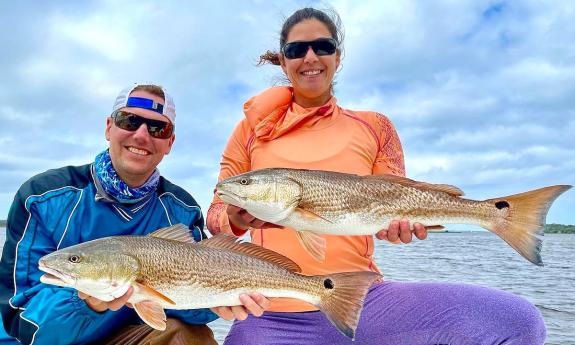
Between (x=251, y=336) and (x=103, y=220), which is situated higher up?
(x=103, y=220)

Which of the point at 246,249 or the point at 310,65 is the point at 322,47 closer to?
the point at 310,65

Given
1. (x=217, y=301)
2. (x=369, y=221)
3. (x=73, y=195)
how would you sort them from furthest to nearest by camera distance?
(x=73, y=195) → (x=369, y=221) → (x=217, y=301)

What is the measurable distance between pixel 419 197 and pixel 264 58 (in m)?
2.17

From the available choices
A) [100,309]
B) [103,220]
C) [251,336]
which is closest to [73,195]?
[103,220]

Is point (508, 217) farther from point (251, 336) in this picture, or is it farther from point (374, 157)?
point (251, 336)

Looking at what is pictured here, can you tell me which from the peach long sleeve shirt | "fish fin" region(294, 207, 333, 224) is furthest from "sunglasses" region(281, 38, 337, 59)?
"fish fin" region(294, 207, 333, 224)

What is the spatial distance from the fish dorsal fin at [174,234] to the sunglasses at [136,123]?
41.4 inches

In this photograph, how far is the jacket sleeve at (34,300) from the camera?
4004mm

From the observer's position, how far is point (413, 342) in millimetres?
4363

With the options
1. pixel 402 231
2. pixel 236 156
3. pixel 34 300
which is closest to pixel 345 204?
pixel 402 231

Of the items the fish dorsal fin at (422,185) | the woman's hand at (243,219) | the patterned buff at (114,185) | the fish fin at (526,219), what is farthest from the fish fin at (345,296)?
the patterned buff at (114,185)

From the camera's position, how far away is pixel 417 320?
4340mm

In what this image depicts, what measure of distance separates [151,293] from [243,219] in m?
0.96

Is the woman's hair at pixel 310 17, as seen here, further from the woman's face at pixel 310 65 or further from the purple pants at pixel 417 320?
the purple pants at pixel 417 320
